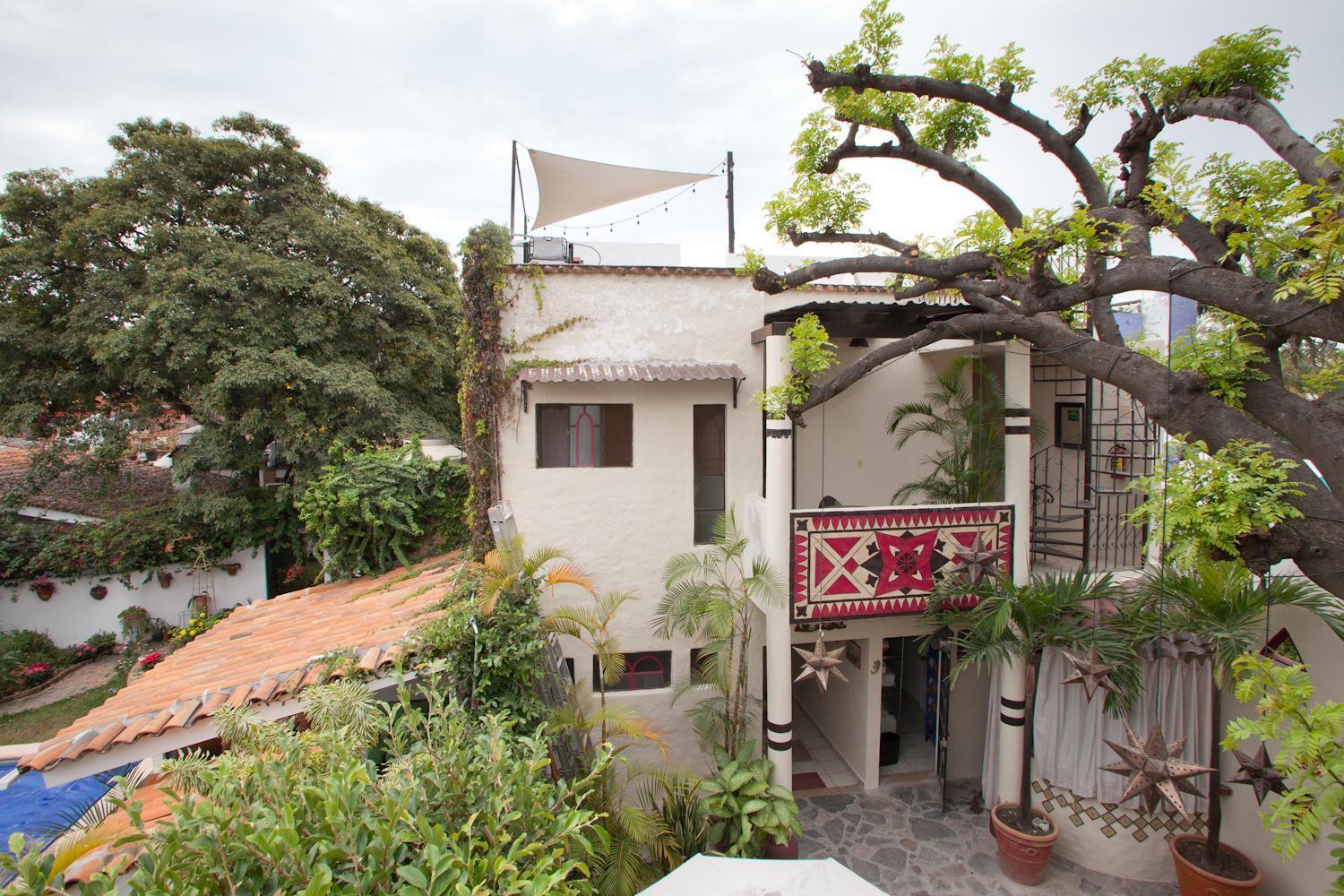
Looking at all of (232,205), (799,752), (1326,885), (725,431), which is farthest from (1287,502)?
Answer: (232,205)

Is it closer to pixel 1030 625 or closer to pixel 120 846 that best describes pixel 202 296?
pixel 120 846

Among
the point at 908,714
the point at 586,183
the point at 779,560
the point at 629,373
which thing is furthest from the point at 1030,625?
the point at 586,183

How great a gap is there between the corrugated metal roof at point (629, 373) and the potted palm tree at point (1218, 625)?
17.9 feet

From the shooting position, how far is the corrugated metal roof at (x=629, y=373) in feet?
27.1

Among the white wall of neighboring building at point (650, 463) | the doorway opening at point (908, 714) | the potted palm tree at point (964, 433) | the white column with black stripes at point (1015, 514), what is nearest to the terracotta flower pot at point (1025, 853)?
the white column with black stripes at point (1015, 514)

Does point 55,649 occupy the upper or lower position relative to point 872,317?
→ lower

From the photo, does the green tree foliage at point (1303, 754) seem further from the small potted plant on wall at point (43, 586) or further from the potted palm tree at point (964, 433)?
the small potted plant on wall at point (43, 586)

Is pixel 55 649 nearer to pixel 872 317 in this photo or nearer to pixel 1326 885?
pixel 872 317

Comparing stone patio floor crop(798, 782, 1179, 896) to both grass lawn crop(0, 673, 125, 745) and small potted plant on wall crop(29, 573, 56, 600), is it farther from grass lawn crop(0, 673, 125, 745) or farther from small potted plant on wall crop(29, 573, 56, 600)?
small potted plant on wall crop(29, 573, 56, 600)

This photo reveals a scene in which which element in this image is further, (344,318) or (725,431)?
(344,318)

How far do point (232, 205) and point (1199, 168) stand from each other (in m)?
17.4

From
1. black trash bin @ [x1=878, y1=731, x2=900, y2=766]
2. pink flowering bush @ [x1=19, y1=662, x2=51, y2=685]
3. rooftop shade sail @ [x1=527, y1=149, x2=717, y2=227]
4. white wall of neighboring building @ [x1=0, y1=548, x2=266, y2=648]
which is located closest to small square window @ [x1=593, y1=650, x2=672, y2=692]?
black trash bin @ [x1=878, y1=731, x2=900, y2=766]

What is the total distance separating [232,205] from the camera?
547 inches

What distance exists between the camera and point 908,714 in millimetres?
11203
